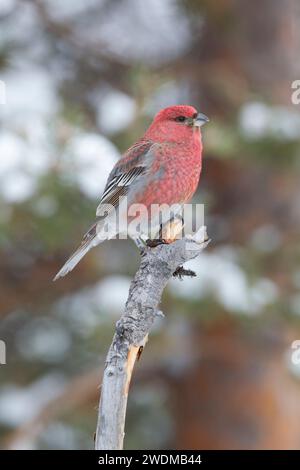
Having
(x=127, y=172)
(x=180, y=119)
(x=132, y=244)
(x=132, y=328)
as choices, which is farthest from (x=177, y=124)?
(x=132, y=244)

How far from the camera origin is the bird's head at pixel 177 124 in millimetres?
2840

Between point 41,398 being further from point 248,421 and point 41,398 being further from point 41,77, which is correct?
point 41,77

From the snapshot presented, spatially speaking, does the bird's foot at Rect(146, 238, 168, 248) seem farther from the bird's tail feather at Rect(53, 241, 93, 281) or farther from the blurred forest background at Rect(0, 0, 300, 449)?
the blurred forest background at Rect(0, 0, 300, 449)

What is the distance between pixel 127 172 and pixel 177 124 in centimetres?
37

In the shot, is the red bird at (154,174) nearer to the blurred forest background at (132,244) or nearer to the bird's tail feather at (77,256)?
the bird's tail feather at (77,256)

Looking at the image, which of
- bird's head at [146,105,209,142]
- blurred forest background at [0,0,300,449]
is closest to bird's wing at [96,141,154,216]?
bird's head at [146,105,209,142]

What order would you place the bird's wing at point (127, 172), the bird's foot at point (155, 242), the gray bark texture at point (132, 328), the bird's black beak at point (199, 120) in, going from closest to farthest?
the gray bark texture at point (132, 328)
the bird's foot at point (155, 242)
the bird's black beak at point (199, 120)
the bird's wing at point (127, 172)

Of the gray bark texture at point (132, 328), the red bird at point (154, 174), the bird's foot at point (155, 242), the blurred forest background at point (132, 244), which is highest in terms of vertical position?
the blurred forest background at point (132, 244)

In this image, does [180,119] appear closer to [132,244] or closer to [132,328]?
[132,328]

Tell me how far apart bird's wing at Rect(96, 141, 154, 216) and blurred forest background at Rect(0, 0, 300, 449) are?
4.38 feet

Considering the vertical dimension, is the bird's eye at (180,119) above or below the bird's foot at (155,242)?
above

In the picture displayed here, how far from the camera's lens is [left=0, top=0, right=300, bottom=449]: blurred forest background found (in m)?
5.11

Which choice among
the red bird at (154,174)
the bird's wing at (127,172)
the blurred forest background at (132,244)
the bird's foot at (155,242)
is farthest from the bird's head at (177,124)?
the blurred forest background at (132,244)

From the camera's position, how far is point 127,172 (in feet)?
10.5
